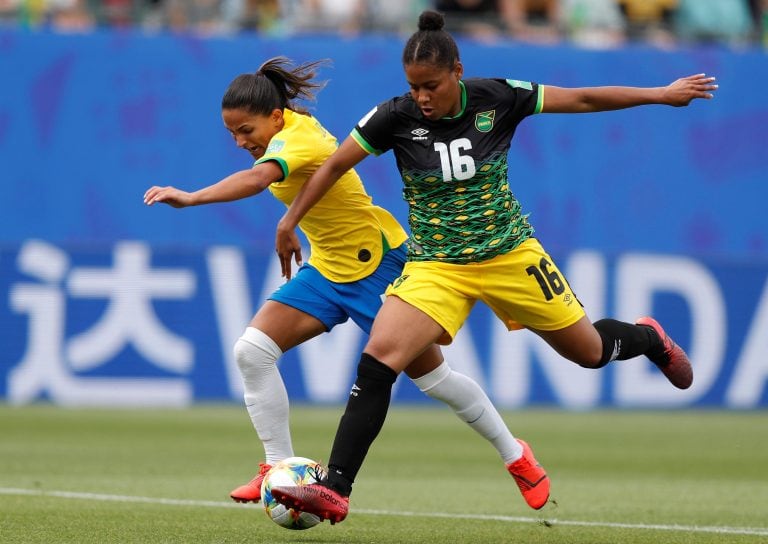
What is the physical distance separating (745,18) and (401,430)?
313 inches

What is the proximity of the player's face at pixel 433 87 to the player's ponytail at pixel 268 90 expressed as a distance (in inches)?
37.5

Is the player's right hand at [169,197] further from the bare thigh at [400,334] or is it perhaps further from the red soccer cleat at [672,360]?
the red soccer cleat at [672,360]

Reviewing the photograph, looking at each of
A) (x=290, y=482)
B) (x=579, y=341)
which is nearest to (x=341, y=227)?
(x=579, y=341)

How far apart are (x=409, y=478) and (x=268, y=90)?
3373mm

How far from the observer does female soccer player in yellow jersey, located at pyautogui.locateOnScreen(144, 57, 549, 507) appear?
7090 millimetres

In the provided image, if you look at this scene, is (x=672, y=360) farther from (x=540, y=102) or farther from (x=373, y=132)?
(x=373, y=132)

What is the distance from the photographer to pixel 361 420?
628 centimetres

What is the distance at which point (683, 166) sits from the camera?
57.5ft

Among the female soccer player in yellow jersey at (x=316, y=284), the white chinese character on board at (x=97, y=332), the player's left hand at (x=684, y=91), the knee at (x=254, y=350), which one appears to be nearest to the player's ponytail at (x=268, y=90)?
the female soccer player in yellow jersey at (x=316, y=284)

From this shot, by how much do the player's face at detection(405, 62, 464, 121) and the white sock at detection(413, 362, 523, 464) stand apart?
1404mm

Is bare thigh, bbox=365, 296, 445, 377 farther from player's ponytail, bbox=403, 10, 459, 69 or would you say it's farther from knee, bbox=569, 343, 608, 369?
player's ponytail, bbox=403, 10, 459, 69

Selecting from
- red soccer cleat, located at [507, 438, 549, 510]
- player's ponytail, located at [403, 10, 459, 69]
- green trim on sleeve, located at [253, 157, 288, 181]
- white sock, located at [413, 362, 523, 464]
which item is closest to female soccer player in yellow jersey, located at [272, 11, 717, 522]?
player's ponytail, located at [403, 10, 459, 69]

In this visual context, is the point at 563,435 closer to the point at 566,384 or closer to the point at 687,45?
the point at 566,384

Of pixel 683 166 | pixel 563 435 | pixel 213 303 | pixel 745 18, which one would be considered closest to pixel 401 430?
pixel 563 435
